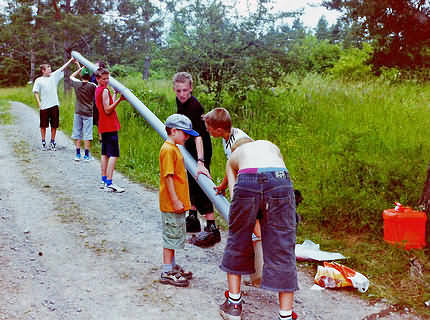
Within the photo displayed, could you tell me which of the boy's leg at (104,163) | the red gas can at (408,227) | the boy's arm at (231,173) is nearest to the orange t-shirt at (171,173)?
the boy's arm at (231,173)

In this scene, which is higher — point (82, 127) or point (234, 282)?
point (82, 127)

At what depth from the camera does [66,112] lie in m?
15.1

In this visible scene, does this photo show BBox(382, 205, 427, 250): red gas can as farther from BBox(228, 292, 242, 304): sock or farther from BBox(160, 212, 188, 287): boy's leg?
BBox(160, 212, 188, 287): boy's leg

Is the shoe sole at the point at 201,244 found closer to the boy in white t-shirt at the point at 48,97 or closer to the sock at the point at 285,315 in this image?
the sock at the point at 285,315

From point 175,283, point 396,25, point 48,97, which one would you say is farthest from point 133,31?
point 175,283

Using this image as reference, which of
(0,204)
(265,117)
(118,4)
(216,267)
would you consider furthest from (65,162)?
(118,4)

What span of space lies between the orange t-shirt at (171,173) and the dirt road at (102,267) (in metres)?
0.73

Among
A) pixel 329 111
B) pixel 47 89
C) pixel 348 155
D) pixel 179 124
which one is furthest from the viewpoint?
pixel 47 89

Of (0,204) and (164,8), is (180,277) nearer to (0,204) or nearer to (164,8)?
(0,204)

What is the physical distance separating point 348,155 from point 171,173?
2984 mm

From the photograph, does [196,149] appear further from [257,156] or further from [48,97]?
[48,97]

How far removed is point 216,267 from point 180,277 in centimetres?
57

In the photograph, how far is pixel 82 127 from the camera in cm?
924

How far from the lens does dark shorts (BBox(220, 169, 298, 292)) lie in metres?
3.17
